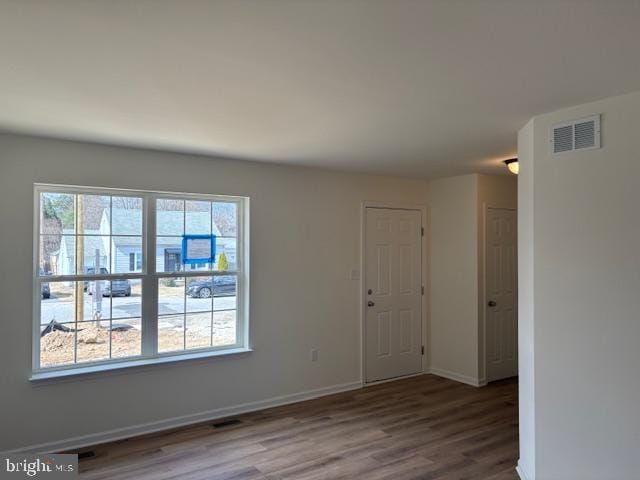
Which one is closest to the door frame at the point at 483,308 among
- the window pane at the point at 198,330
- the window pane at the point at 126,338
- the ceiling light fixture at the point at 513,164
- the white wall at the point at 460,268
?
the white wall at the point at 460,268

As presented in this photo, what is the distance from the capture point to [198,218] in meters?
4.17

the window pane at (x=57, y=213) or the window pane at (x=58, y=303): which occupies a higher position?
the window pane at (x=57, y=213)

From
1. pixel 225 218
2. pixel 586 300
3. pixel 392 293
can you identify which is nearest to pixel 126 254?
pixel 225 218

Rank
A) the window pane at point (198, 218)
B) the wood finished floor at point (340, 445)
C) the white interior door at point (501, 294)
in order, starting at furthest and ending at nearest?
the white interior door at point (501, 294), the window pane at point (198, 218), the wood finished floor at point (340, 445)

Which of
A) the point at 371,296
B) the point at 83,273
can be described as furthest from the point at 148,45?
the point at 371,296

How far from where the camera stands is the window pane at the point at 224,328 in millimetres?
4266

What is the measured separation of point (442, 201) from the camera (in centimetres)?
546

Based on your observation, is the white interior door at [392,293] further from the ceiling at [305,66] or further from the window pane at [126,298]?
the window pane at [126,298]

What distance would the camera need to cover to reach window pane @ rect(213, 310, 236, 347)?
427 cm

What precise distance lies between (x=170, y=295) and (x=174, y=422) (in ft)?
3.49

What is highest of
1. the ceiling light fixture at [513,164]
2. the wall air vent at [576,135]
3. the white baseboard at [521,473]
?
the ceiling light fixture at [513,164]

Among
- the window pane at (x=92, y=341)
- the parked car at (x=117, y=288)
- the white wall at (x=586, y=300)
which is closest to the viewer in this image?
the white wall at (x=586, y=300)

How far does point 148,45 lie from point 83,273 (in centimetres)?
238

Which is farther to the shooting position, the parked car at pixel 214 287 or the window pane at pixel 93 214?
the parked car at pixel 214 287
